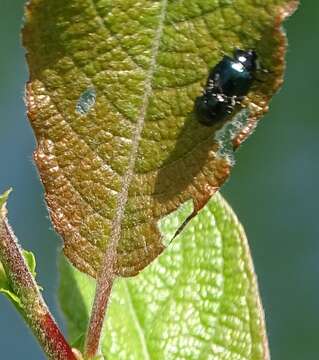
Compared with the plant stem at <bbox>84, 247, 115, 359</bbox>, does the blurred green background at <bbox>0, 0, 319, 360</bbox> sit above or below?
below

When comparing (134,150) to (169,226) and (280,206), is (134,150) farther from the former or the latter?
(280,206)

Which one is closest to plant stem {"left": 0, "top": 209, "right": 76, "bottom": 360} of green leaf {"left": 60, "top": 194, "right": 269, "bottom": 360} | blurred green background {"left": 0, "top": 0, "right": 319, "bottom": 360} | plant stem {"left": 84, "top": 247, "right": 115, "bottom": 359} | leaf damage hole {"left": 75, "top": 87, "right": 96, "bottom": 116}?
plant stem {"left": 84, "top": 247, "right": 115, "bottom": 359}

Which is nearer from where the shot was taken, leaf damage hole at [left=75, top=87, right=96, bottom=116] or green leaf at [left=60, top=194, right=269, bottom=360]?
leaf damage hole at [left=75, top=87, right=96, bottom=116]

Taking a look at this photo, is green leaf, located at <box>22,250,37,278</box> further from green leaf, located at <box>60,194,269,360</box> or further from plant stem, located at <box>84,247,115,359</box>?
green leaf, located at <box>60,194,269,360</box>

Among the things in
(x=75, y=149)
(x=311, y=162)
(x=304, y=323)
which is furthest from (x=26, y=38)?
(x=311, y=162)

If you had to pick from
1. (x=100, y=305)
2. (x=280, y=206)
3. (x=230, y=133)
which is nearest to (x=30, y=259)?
(x=100, y=305)

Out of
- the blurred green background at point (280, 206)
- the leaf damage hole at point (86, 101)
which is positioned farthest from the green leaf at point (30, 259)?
the blurred green background at point (280, 206)

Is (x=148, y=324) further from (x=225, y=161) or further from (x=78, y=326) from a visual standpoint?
(x=225, y=161)

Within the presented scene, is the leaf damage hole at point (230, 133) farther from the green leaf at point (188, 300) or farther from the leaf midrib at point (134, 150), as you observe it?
the green leaf at point (188, 300)
